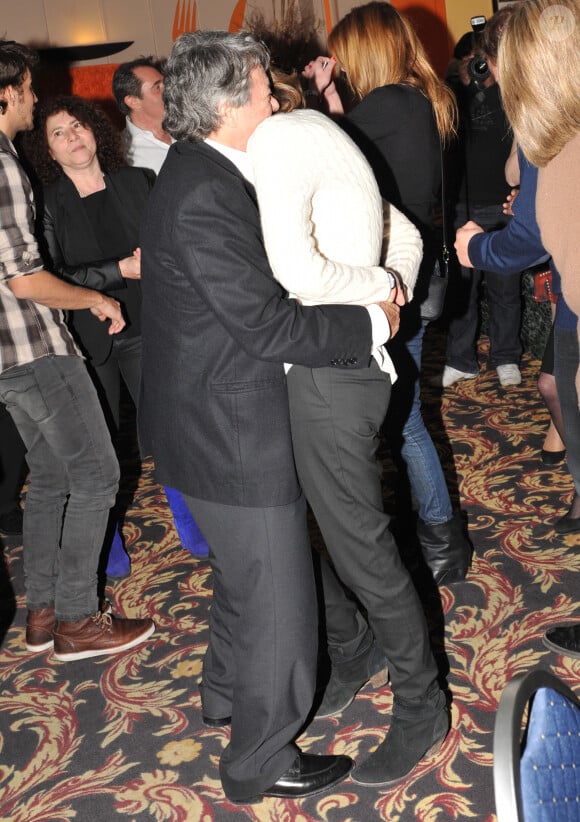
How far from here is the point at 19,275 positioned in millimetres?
2332

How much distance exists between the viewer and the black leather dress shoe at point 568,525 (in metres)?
3.04

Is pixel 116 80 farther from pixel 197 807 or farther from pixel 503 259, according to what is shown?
pixel 197 807

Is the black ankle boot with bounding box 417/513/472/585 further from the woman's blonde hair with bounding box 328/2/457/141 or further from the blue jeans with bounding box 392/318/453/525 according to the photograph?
the woman's blonde hair with bounding box 328/2/457/141

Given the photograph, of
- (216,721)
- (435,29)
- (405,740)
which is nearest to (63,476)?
(216,721)

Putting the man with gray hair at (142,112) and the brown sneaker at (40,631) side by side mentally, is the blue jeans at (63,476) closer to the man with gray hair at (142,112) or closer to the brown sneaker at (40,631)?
the brown sneaker at (40,631)

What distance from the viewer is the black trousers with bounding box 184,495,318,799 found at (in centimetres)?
181

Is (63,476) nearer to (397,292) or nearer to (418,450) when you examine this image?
(418,450)

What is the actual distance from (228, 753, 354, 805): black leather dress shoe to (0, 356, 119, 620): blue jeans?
0.89 metres

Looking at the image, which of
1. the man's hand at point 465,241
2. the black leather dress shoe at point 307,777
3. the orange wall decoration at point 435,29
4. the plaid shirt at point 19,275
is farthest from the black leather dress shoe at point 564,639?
the orange wall decoration at point 435,29

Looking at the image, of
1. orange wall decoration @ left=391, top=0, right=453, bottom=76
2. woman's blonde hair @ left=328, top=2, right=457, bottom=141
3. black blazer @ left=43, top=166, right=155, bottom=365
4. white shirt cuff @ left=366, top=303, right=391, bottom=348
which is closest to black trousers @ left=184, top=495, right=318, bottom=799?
white shirt cuff @ left=366, top=303, right=391, bottom=348

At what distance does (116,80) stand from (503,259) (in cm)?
206

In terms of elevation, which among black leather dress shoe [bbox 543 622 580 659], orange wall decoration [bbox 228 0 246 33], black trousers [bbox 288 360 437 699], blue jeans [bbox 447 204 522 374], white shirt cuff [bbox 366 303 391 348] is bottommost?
black leather dress shoe [bbox 543 622 580 659]

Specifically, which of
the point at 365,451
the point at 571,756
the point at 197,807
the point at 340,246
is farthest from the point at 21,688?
the point at 571,756

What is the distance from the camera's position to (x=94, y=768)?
225 centimetres
